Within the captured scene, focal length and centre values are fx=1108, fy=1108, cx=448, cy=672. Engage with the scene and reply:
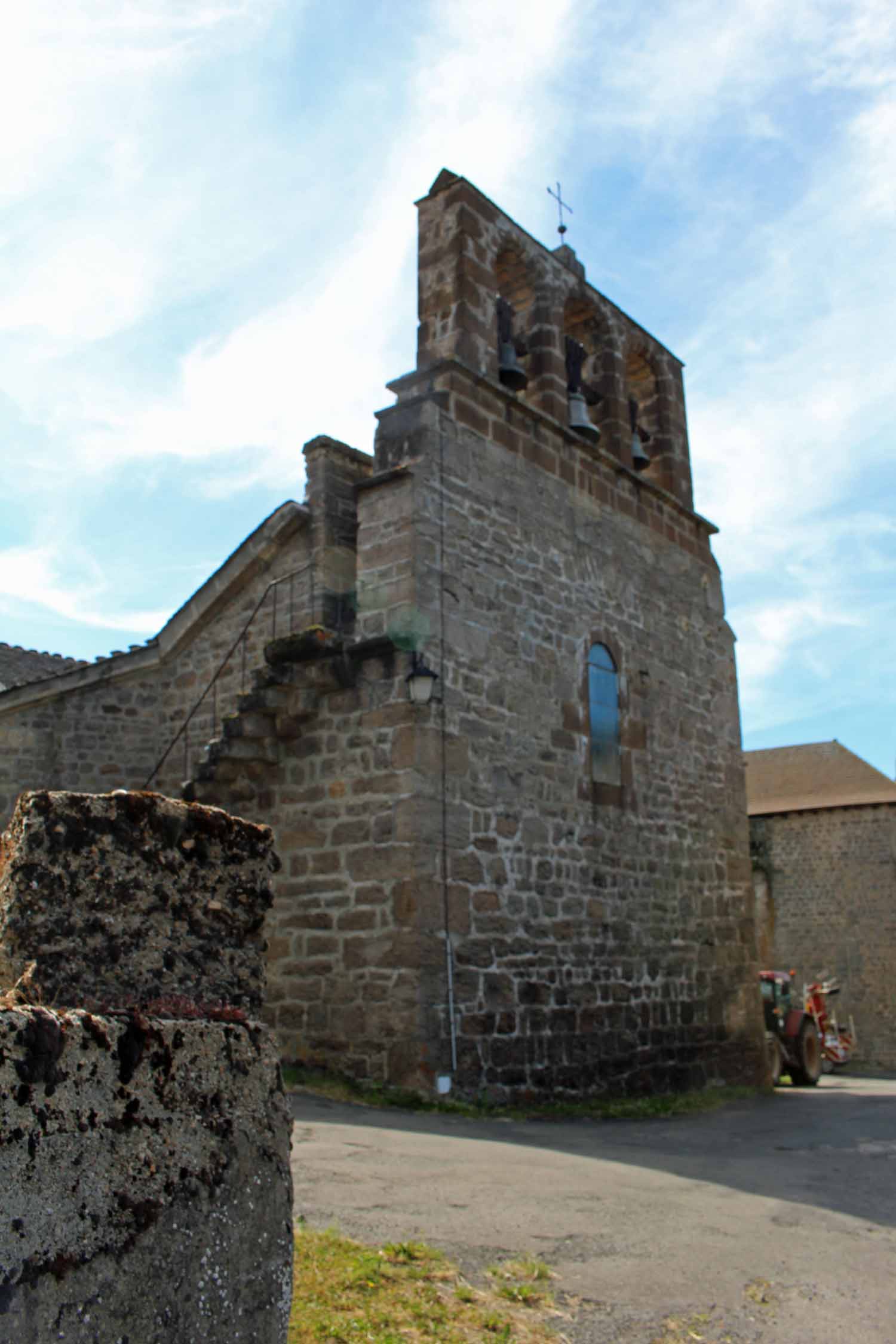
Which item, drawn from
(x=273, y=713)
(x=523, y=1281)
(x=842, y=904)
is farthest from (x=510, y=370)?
(x=842, y=904)

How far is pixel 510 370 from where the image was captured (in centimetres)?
1056

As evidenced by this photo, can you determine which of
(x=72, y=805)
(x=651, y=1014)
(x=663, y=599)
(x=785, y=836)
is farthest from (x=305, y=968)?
(x=785, y=836)

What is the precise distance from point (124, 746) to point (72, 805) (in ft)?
38.2

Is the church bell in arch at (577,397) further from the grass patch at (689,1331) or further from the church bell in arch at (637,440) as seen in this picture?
the grass patch at (689,1331)

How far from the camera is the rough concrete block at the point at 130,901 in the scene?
5.58ft

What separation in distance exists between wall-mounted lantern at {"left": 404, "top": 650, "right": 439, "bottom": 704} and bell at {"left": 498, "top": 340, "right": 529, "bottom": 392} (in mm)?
3398

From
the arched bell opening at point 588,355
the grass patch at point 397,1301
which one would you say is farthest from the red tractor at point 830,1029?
the grass patch at point 397,1301

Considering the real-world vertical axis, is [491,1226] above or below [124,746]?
below

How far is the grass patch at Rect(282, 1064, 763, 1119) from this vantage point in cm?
797

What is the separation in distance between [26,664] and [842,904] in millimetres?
19428

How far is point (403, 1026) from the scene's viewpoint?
8.12 meters

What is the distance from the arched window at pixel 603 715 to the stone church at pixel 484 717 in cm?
3

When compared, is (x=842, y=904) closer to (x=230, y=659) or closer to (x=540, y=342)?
(x=230, y=659)

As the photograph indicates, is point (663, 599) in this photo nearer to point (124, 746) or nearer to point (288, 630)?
point (288, 630)
